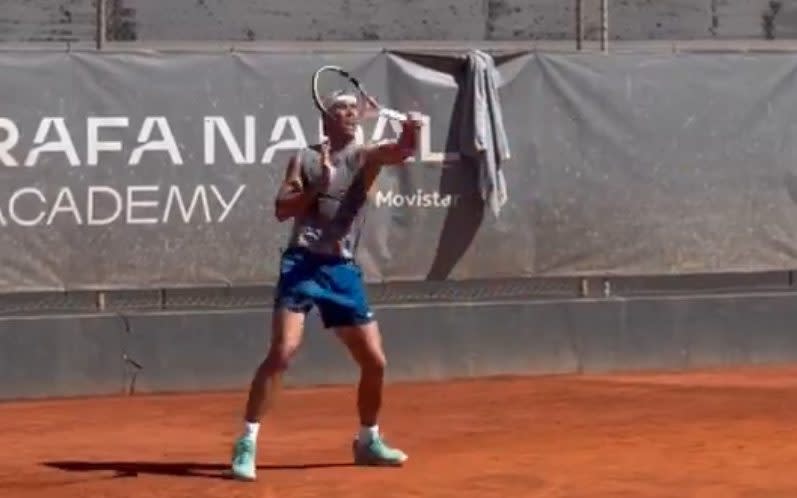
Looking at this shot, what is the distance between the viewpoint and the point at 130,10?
18703 mm

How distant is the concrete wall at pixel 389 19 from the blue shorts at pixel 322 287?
946cm

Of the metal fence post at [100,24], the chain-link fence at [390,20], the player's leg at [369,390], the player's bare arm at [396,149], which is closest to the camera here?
the player's bare arm at [396,149]

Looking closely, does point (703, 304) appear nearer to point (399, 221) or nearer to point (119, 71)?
point (399, 221)

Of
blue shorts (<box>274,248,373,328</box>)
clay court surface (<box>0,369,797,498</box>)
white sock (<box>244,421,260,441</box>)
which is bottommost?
clay court surface (<box>0,369,797,498</box>)

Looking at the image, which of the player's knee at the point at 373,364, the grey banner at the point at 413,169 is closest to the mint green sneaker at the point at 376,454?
the player's knee at the point at 373,364

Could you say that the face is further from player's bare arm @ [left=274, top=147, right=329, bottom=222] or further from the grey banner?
the grey banner

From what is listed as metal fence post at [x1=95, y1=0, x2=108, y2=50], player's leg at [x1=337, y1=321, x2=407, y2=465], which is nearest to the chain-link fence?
metal fence post at [x1=95, y1=0, x2=108, y2=50]

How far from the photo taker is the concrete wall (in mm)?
18609

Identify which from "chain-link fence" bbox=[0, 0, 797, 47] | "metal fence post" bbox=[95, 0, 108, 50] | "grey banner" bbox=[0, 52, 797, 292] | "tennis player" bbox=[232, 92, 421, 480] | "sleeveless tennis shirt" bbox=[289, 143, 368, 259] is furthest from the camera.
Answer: "chain-link fence" bbox=[0, 0, 797, 47]

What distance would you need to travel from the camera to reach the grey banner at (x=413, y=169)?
12.4m

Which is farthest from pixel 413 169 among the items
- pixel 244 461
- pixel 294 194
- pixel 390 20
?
pixel 390 20

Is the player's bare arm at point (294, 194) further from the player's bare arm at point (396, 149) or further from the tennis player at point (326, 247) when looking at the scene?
the player's bare arm at point (396, 149)

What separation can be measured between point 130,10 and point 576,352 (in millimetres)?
6799

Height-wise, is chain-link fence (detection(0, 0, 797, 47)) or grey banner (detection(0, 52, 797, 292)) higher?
chain-link fence (detection(0, 0, 797, 47))
